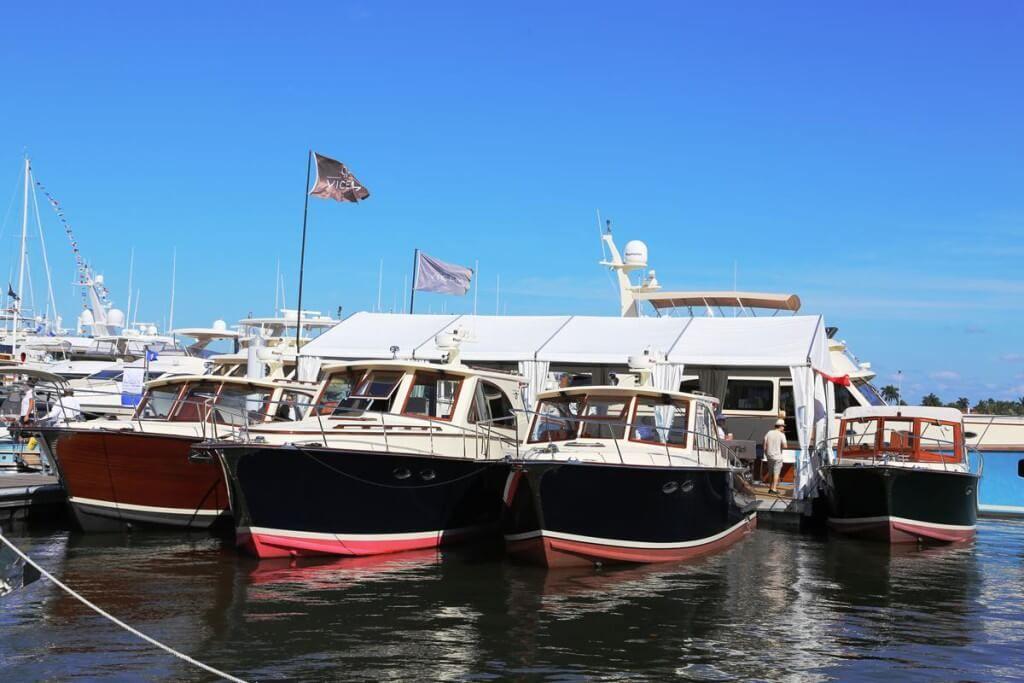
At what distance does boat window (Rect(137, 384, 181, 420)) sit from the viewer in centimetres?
1906

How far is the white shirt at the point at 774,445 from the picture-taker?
21438 mm

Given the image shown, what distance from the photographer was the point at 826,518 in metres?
20.6

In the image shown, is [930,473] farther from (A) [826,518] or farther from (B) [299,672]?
(B) [299,672]

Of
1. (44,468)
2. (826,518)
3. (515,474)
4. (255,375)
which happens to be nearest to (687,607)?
(515,474)

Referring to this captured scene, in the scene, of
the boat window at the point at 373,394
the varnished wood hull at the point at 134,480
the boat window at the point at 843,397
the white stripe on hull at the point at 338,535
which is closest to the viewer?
the white stripe on hull at the point at 338,535

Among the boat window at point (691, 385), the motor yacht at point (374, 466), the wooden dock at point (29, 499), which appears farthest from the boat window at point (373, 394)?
the boat window at point (691, 385)

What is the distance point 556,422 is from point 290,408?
19.6 ft

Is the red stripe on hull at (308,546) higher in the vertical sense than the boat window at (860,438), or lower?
lower

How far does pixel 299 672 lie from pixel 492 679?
5.76ft

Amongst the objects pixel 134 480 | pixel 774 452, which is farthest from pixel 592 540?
pixel 134 480

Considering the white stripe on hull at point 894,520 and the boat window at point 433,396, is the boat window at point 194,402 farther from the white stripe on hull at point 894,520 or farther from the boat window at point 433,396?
the white stripe on hull at point 894,520

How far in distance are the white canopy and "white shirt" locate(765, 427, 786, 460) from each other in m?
1.51

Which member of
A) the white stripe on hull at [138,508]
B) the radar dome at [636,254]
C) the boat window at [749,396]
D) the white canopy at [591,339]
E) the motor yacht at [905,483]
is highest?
the radar dome at [636,254]

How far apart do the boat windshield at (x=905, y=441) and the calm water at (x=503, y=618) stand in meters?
2.89
